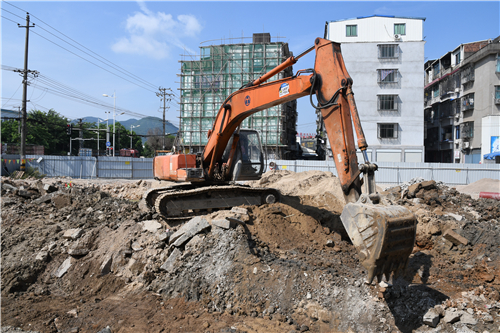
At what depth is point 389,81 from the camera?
32500 mm

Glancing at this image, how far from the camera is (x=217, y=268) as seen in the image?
5.89 m

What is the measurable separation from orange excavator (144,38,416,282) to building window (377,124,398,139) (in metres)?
26.8

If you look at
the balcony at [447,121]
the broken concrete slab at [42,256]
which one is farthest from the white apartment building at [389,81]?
the broken concrete slab at [42,256]

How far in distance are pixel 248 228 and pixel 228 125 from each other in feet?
9.41

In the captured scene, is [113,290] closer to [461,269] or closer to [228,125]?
[228,125]

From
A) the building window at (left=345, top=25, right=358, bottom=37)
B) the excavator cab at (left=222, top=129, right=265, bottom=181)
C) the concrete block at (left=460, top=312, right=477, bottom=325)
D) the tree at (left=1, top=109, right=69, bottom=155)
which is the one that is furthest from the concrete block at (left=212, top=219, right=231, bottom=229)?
the tree at (left=1, top=109, right=69, bottom=155)

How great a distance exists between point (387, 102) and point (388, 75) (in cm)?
261

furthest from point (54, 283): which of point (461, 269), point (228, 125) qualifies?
point (461, 269)

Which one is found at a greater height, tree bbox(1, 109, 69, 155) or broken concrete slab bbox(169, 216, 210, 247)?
tree bbox(1, 109, 69, 155)

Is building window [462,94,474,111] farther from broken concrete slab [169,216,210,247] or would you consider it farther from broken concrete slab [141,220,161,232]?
broken concrete slab [141,220,161,232]

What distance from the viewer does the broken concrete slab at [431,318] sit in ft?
15.2

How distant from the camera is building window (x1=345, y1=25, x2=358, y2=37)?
109ft

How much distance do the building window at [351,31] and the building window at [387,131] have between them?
31.4 ft

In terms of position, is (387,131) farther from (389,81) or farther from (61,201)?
(61,201)
